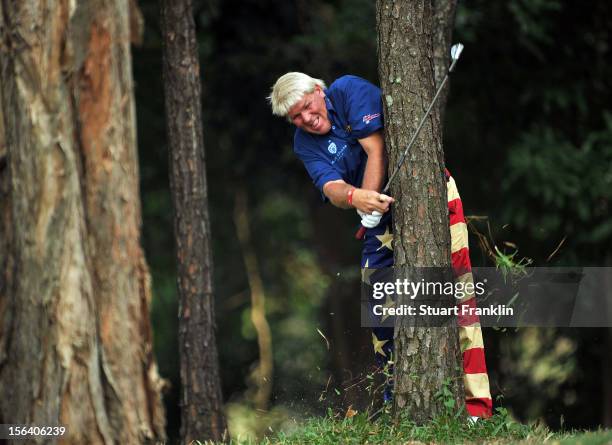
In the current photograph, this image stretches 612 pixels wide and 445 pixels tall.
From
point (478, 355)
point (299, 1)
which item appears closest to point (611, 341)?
point (299, 1)

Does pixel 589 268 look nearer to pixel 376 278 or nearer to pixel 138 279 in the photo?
pixel 138 279

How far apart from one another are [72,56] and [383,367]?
3.62 metres

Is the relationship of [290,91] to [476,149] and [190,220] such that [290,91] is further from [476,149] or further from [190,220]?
[476,149]

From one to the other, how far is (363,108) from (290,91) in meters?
0.47

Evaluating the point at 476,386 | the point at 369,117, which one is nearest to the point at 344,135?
the point at 369,117

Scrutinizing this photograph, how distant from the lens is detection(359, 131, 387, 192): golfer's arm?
679 cm

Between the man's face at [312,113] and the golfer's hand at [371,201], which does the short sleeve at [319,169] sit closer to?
the man's face at [312,113]

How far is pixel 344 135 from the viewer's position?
711 centimetres

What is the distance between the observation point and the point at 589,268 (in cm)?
1525

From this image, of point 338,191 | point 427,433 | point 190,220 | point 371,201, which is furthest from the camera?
point 190,220

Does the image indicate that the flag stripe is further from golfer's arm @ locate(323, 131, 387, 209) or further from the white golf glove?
golfer's arm @ locate(323, 131, 387, 209)

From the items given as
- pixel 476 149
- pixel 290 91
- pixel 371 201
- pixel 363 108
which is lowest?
pixel 371 201

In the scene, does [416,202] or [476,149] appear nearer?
[416,202]

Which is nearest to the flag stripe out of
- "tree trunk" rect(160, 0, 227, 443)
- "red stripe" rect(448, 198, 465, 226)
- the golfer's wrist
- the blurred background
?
"red stripe" rect(448, 198, 465, 226)
